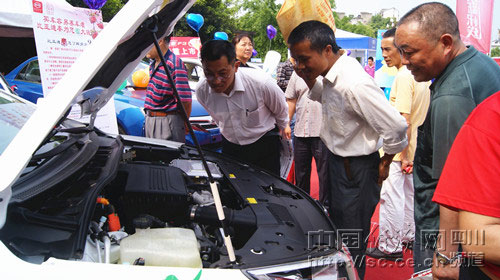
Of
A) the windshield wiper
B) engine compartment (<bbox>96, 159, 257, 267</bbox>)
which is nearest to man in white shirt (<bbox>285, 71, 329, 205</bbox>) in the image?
engine compartment (<bbox>96, 159, 257, 267</bbox>)

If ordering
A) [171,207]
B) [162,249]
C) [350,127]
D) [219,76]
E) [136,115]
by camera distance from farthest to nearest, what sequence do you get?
1. [136,115]
2. [219,76]
3. [350,127]
4. [171,207]
5. [162,249]

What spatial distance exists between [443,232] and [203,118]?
4.26m

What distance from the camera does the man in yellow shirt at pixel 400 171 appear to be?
10.1 feet

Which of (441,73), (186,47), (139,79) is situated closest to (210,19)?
(186,47)

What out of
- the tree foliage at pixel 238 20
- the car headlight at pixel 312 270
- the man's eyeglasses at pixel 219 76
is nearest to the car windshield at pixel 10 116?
the man's eyeglasses at pixel 219 76

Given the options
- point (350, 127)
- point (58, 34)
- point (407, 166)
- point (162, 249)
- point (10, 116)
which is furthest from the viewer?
point (58, 34)

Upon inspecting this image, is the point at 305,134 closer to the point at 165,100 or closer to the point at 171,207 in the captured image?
the point at 165,100

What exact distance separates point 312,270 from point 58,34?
3.38 meters

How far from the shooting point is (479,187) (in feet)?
3.42

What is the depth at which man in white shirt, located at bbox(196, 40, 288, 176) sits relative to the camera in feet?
9.89

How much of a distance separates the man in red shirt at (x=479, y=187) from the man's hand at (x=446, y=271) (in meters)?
0.18

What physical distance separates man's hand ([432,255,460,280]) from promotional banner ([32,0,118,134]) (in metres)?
2.93

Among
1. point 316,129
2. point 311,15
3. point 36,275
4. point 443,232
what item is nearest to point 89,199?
point 36,275

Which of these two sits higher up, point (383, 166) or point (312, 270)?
point (383, 166)
